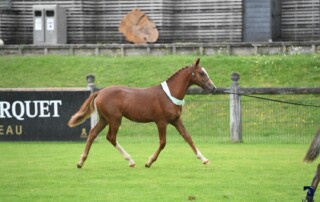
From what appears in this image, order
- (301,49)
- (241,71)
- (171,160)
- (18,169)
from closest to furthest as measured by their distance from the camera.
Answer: (18,169) → (171,160) → (241,71) → (301,49)

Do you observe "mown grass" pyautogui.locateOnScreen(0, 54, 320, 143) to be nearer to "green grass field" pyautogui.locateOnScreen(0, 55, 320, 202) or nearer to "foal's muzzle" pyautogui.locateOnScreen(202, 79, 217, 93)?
"green grass field" pyautogui.locateOnScreen(0, 55, 320, 202)

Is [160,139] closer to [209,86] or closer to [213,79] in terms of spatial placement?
[209,86]

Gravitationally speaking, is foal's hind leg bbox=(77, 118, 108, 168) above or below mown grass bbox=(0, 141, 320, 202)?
above

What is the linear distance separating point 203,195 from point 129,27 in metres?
32.9

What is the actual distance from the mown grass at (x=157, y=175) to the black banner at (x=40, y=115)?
215cm

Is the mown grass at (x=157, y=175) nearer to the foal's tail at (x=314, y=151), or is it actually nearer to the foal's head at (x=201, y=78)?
the foal's tail at (x=314, y=151)

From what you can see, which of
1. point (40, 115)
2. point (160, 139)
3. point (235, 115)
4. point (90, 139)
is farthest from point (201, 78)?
point (40, 115)

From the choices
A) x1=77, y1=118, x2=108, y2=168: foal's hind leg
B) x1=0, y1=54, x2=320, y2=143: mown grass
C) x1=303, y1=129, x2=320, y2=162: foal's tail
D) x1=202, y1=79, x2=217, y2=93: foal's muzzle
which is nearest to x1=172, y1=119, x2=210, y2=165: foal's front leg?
x1=202, y1=79, x2=217, y2=93: foal's muzzle

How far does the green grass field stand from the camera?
16.0 metres

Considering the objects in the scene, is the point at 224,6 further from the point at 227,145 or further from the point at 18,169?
the point at 18,169

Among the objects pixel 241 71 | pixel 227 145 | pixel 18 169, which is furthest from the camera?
pixel 241 71

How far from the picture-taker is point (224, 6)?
47375 millimetres

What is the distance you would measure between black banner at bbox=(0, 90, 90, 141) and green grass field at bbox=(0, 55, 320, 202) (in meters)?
0.39

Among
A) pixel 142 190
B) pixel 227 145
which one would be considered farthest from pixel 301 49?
pixel 142 190
